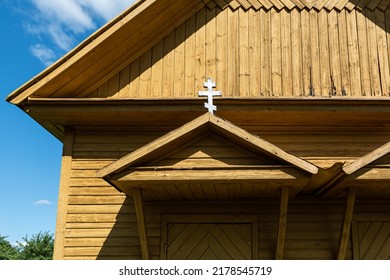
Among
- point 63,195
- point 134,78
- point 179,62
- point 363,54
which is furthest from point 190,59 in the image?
point 63,195

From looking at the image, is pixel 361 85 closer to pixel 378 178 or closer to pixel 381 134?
pixel 381 134

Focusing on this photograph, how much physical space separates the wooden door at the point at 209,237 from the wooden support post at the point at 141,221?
0.58 meters

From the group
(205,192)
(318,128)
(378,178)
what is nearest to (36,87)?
(205,192)

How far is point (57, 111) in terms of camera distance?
329 inches

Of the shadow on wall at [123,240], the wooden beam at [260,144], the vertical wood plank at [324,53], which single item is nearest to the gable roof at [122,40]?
the vertical wood plank at [324,53]

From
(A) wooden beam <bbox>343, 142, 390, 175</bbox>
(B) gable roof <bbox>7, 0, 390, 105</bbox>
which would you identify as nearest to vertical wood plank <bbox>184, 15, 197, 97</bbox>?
(B) gable roof <bbox>7, 0, 390, 105</bbox>

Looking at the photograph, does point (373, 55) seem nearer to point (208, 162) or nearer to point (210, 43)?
point (210, 43)

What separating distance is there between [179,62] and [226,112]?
4.80 ft

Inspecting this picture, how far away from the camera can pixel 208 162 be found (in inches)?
263

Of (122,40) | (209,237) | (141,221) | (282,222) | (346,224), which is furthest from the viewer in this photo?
(122,40)

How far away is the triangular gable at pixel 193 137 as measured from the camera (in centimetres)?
650

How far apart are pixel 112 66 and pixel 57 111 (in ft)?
4.52

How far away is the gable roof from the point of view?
841 cm

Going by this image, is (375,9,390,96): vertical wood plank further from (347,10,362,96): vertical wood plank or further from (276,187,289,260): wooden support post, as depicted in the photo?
(276,187,289,260): wooden support post
